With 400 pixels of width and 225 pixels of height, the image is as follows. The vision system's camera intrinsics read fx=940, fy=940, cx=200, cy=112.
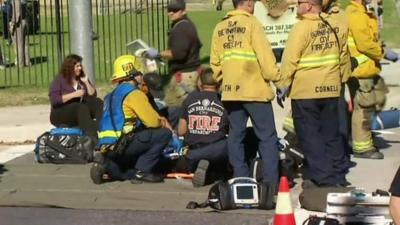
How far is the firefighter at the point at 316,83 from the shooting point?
8117mm

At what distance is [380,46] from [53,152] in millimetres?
3590

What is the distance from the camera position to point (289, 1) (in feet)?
59.2

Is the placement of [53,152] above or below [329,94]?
below

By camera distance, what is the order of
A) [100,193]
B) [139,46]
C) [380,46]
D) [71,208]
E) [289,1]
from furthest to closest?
1. [289,1]
2. [139,46]
3. [380,46]
4. [100,193]
5. [71,208]

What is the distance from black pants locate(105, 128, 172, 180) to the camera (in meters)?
8.88

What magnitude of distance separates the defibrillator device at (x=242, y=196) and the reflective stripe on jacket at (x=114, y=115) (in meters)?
1.57

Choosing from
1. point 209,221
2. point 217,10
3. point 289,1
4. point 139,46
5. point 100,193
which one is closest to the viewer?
point 209,221

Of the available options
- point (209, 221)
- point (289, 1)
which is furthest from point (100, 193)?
point (289, 1)

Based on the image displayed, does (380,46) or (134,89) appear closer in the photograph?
(134,89)

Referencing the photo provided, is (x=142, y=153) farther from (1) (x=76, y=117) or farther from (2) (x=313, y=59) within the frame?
(2) (x=313, y=59)

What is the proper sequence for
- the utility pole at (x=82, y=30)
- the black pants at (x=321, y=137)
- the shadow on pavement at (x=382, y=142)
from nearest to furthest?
the black pants at (x=321, y=137) → the shadow on pavement at (x=382, y=142) → the utility pole at (x=82, y=30)

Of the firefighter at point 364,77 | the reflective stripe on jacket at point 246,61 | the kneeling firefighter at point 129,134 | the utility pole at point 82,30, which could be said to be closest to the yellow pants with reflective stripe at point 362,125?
the firefighter at point 364,77

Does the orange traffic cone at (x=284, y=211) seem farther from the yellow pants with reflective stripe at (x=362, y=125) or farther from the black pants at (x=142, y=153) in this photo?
the yellow pants with reflective stripe at (x=362, y=125)

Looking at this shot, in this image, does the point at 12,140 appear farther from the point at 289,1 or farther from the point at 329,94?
the point at 289,1
